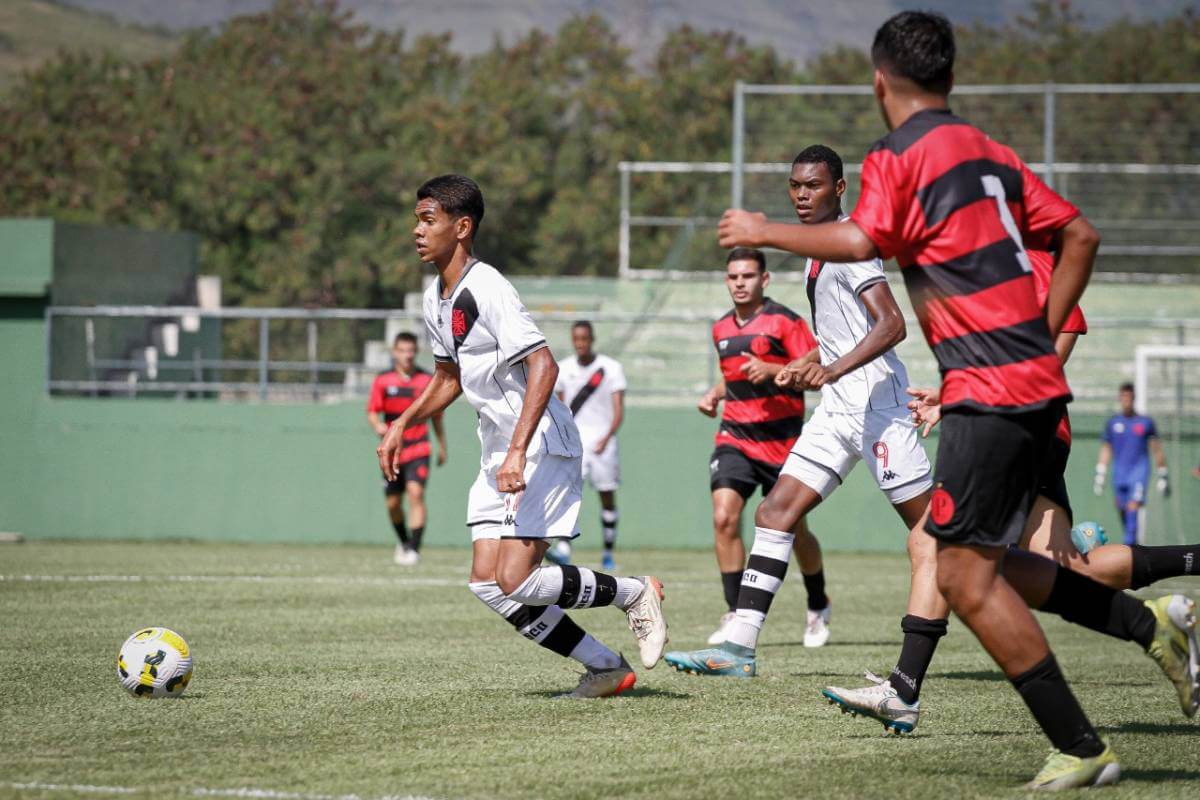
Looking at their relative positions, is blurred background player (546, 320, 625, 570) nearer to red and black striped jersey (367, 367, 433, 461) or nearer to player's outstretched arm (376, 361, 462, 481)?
red and black striped jersey (367, 367, 433, 461)

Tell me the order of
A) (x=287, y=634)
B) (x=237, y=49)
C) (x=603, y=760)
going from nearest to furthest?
(x=603, y=760), (x=287, y=634), (x=237, y=49)

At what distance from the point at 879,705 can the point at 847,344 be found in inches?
94.7

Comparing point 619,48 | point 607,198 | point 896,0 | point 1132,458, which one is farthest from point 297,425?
point 896,0

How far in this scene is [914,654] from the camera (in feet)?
21.6

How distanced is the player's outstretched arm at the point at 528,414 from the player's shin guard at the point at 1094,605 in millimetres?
2186

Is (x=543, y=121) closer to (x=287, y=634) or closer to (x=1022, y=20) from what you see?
(x=1022, y=20)

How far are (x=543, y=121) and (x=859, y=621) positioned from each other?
1605 inches

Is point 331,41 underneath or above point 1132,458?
above

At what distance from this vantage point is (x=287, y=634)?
10.0 metres

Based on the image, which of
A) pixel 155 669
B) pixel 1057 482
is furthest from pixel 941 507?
pixel 155 669

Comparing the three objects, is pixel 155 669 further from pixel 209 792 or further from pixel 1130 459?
pixel 1130 459

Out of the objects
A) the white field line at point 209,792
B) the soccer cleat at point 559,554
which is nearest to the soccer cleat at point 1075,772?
the white field line at point 209,792

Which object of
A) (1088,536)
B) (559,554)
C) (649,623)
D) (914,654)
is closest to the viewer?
(914,654)

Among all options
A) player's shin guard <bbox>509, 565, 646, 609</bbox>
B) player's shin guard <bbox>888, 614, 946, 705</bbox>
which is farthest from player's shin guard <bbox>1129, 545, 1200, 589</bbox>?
player's shin guard <bbox>509, 565, 646, 609</bbox>
